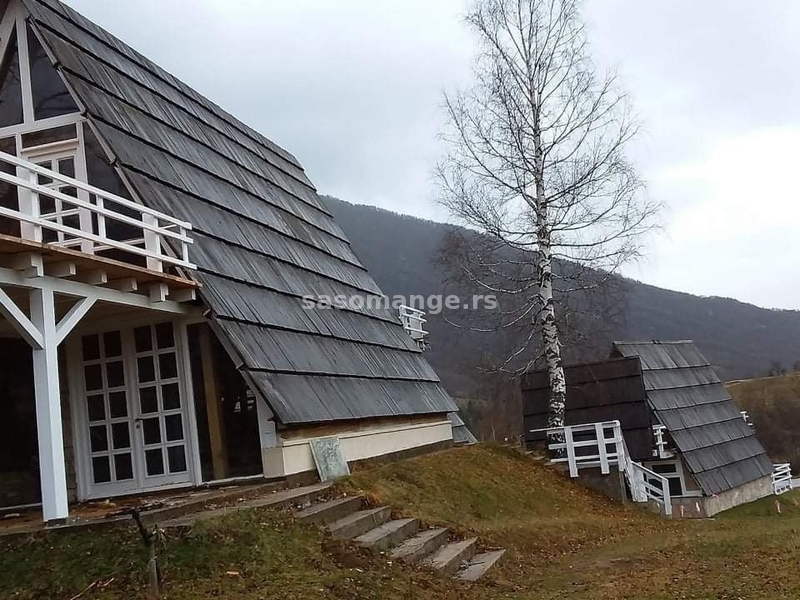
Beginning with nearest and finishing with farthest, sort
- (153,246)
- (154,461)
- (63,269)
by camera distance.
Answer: (63,269) < (153,246) < (154,461)

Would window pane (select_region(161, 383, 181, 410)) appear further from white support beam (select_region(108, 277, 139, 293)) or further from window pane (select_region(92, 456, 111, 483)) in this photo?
white support beam (select_region(108, 277, 139, 293))

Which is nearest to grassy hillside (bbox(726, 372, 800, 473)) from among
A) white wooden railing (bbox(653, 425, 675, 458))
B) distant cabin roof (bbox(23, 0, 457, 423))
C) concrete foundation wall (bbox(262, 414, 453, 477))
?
white wooden railing (bbox(653, 425, 675, 458))

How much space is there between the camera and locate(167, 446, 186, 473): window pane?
417 inches

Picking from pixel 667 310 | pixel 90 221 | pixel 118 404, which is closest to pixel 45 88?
pixel 90 221

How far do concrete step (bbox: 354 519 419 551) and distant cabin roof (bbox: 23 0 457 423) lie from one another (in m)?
1.86

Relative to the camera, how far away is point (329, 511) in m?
8.80

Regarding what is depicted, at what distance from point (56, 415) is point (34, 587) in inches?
72.4

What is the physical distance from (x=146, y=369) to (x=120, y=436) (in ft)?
3.07

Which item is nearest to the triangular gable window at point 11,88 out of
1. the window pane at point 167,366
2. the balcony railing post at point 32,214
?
the balcony railing post at point 32,214

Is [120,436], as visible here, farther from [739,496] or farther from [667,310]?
[667,310]

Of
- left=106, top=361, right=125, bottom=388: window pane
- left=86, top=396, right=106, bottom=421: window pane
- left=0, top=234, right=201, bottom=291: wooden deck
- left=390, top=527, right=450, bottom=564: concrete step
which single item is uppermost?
left=0, top=234, right=201, bottom=291: wooden deck

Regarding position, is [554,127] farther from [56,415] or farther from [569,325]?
[56,415]

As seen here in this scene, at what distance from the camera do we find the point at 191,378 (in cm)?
1066

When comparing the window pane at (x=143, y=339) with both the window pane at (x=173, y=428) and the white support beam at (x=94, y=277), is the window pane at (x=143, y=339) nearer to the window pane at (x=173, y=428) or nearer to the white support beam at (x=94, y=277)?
the window pane at (x=173, y=428)
